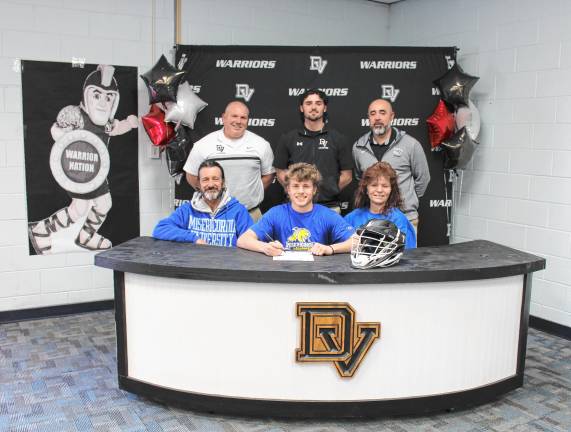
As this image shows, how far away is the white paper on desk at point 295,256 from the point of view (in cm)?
277

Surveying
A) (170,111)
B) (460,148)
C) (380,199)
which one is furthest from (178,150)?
(460,148)

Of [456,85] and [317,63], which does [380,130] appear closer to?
[456,85]

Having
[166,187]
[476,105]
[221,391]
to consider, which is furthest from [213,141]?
[476,105]

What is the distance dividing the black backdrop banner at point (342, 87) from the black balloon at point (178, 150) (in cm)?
26

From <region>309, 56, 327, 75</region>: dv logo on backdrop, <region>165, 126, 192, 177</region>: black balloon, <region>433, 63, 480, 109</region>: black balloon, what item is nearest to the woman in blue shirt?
<region>433, 63, 480, 109</region>: black balloon

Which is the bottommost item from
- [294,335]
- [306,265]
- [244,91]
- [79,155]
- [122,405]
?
[122,405]

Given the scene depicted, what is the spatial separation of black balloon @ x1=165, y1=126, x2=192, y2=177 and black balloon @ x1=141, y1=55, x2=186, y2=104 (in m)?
0.28

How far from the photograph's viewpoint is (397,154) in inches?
164

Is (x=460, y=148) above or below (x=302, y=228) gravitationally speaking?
above

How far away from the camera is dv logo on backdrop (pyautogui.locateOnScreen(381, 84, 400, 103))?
4.84 m

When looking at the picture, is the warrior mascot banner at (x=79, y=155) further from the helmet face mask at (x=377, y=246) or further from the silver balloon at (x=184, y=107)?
the helmet face mask at (x=377, y=246)

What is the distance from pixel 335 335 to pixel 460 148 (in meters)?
2.48

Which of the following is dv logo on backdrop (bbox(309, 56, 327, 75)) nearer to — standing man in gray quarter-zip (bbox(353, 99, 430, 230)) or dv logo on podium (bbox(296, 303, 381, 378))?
standing man in gray quarter-zip (bbox(353, 99, 430, 230))

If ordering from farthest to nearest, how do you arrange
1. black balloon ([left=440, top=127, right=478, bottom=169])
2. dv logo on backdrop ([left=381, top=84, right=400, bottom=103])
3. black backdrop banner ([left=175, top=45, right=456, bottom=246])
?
1. dv logo on backdrop ([left=381, top=84, right=400, bottom=103])
2. black backdrop banner ([left=175, top=45, right=456, bottom=246])
3. black balloon ([left=440, top=127, right=478, bottom=169])
